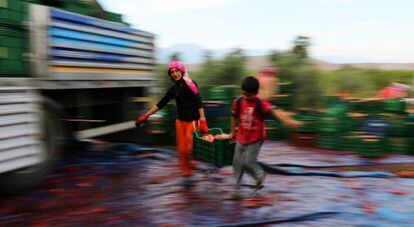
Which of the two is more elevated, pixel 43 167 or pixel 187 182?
pixel 43 167

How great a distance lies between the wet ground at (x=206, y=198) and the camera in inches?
190

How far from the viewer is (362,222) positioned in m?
4.68

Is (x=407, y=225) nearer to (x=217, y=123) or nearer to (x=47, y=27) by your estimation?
(x=47, y=27)

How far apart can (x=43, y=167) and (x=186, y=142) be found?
1.70 m

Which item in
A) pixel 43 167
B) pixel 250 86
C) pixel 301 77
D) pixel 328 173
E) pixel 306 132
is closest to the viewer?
pixel 250 86

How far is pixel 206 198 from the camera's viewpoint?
18.4ft

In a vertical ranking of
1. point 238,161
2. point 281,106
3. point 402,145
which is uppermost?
point 281,106

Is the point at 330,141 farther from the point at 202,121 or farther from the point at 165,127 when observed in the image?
the point at 202,121

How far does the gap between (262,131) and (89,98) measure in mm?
3096

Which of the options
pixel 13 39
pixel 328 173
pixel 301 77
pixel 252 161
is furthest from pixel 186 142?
pixel 301 77

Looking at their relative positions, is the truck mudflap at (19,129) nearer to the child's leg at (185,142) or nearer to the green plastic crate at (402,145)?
the child's leg at (185,142)

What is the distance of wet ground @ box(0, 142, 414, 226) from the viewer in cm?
484

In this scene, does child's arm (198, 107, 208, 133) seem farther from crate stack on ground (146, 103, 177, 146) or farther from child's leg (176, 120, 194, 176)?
crate stack on ground (146, 103, 177, 146)

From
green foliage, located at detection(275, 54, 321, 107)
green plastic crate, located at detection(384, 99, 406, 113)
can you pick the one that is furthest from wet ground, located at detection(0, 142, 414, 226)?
green foliage, located at detection(275, 54, 321, 107)
